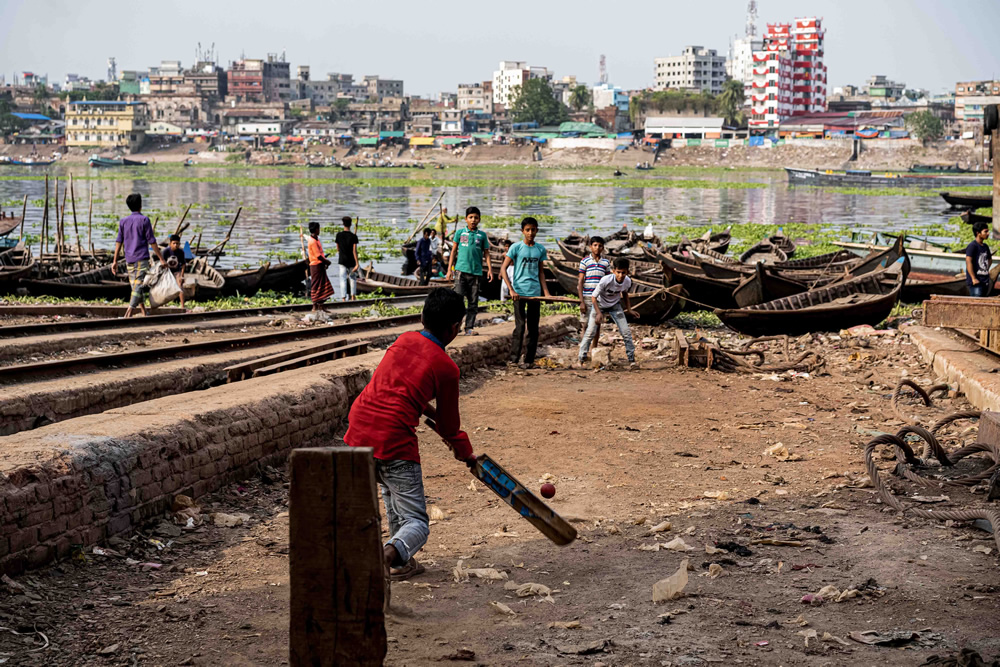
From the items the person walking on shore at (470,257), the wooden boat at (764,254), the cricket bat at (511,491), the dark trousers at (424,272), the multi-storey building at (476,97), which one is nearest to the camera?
the cricket bat at (511,491)

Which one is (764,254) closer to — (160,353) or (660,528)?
(160,353)

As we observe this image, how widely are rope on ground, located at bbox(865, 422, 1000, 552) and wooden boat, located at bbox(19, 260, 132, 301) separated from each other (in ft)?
47.1

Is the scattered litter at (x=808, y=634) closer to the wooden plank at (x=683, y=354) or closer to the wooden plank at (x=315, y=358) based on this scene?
the wooden plank at (x=315, y=358)

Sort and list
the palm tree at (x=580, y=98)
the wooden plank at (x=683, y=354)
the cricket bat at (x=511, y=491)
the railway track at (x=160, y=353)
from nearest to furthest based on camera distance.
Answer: the cricket bat at (x=511, y=491) < the railway track at (x=160, y=353) < the wooden plank at (x=683, y=354) < the palm tree at (x=580, y=98)

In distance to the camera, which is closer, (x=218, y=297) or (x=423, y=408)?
(x=423, y=408)

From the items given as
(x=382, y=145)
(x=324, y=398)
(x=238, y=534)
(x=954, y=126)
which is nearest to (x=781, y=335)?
(x=324, y=398)

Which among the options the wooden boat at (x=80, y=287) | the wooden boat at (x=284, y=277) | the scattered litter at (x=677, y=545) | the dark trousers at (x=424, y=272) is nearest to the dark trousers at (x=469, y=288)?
the scattered litter at (x=677, y=545)

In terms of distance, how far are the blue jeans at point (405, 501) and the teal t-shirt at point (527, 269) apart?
6.30 m

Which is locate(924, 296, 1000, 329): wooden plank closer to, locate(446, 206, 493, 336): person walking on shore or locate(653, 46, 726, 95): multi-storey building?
locate(446, 206, 493, 336): person walking on shore

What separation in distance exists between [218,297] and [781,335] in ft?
33.7

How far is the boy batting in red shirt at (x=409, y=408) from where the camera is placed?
453 centimetres

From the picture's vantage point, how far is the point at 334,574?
10.3 ft

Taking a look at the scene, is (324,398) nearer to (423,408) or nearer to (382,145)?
(423,408)

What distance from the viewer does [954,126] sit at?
127188 millimetres
